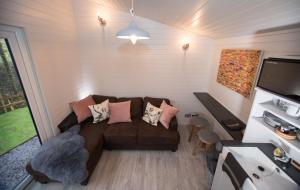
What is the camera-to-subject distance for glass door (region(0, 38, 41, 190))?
1.72 meters

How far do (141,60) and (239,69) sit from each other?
6.40 feet

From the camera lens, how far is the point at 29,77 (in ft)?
6.45

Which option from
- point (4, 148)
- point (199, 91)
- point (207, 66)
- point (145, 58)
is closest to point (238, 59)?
point (207, 66)

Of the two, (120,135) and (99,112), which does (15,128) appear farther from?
(120,135)

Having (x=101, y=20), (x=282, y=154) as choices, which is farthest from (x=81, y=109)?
(x=282, y=154)

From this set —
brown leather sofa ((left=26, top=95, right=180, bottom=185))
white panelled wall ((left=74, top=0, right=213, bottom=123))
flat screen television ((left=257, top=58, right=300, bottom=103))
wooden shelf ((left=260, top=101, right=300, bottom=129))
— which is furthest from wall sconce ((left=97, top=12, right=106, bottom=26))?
wooden shelf ((left=260, top=101, right=300, bottom=129))

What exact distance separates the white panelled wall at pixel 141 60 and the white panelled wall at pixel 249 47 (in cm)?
32

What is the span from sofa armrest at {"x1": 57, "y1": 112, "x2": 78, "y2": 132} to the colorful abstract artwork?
291 centimetres

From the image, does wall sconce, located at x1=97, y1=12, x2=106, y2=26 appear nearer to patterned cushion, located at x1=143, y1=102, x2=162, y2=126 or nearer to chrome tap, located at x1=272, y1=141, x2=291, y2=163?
patterned cushion, located at x1=143, y1=102, x2=162, y2=126

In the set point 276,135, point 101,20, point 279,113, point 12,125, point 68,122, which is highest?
point 101,20

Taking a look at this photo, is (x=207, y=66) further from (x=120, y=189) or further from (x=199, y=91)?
(x=120, y=189)

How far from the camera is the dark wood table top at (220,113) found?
1.85 metres

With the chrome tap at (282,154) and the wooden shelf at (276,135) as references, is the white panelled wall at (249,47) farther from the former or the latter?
the chrome tap at (282,154)

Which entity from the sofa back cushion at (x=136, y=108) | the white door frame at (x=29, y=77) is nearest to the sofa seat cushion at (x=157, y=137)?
the sofa back cushion at (x=136, y=108)
